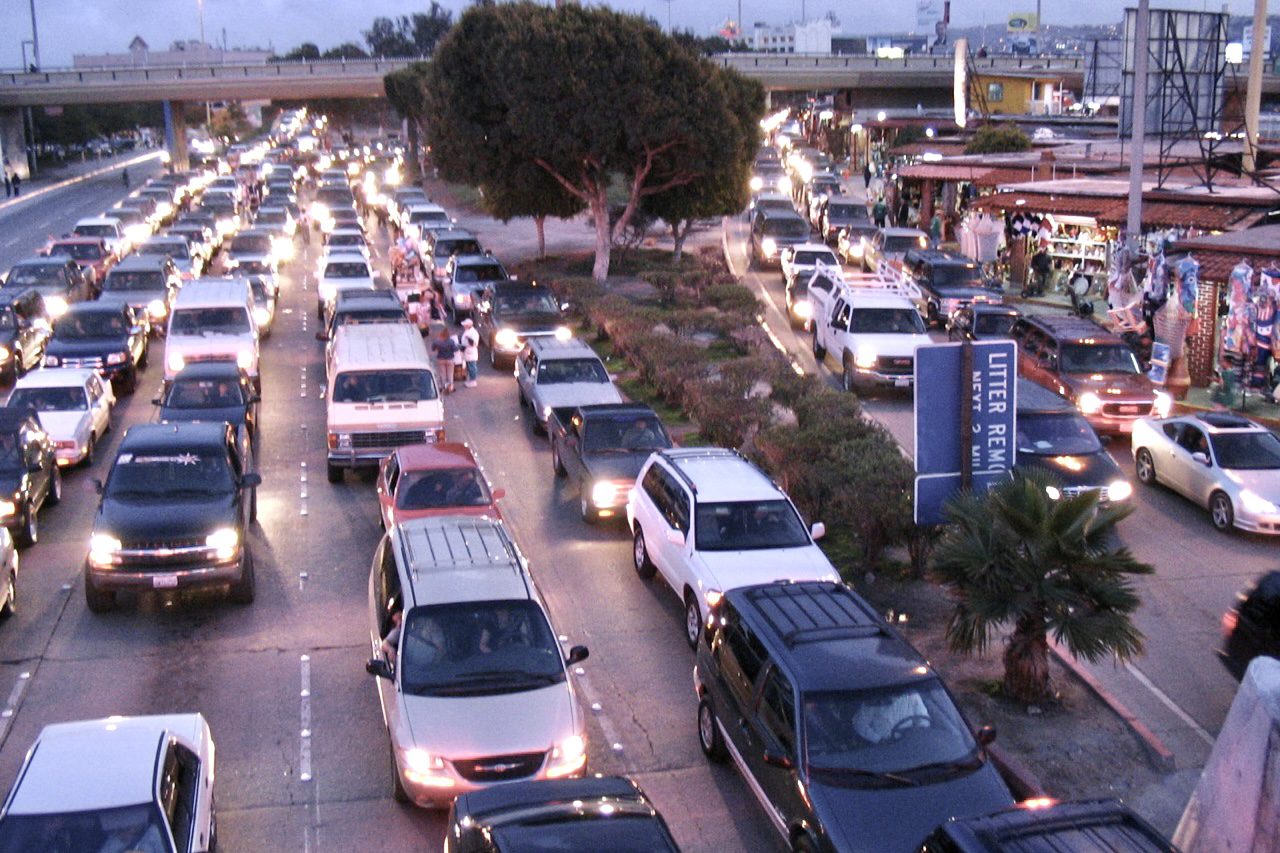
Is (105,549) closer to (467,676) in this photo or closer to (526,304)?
(467,676)

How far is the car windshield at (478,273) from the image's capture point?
34.6 meters

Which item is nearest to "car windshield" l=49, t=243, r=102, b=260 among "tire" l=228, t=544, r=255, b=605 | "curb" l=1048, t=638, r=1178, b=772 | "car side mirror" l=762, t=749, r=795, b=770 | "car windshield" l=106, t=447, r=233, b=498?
"car windshield" l=106, t=447, r=233, b=498

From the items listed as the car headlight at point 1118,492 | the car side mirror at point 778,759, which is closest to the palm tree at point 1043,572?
the car side mirror at point 778,759

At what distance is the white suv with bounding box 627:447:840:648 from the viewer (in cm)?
1396

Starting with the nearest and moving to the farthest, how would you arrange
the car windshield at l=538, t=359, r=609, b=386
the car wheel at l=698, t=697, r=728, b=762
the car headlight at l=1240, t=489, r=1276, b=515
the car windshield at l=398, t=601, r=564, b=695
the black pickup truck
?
the car windshield at l=398, t=601, r=564, b=695 → the car wheel at l=698, t=697, r=728, b=762 → the car headlight at l=1240, t=489, r=1276, b=515 → the black pickup truck → the car windshield at l=538, t=359, r=609, b=386

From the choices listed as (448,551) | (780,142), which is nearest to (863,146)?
(780,142)

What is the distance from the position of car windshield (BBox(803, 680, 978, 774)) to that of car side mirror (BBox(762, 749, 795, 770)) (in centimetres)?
14

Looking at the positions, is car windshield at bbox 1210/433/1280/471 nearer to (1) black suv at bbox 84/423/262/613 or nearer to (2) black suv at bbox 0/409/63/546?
(1) black suv at bbox 84/423/262/613

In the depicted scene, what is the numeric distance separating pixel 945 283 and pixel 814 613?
915 inches

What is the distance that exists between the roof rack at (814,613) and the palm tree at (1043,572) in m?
1.10

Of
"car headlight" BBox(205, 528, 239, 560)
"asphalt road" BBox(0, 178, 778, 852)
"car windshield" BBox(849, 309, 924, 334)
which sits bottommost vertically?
"asphalt road" BBox(0, 178, 778, 852)

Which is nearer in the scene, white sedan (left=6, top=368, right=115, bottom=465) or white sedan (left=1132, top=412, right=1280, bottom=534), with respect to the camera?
white sedan (left=1132, top=412, right=1280, bottom=534)

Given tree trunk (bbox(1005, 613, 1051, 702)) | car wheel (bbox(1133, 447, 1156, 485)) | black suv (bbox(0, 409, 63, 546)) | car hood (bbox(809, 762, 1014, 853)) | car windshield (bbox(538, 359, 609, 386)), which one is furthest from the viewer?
car windshield (bbox(538, 359, 609, 386))

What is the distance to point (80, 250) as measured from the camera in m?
39.5
